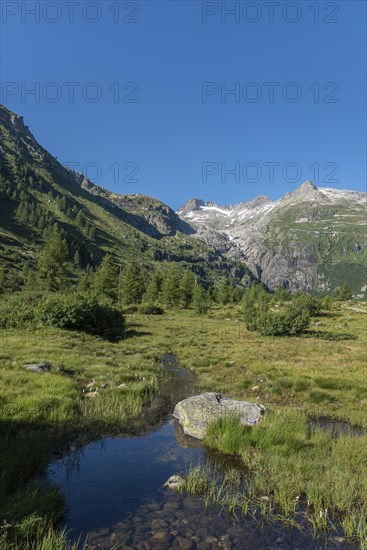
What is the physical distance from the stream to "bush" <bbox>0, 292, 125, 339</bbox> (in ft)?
78.9

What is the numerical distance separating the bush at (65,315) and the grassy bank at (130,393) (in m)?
2.47

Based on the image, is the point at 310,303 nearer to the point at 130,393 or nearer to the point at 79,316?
the point at 79,316

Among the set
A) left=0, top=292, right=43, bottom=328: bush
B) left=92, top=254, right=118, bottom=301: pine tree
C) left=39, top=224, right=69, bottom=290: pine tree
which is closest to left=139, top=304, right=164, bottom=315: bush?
left=92, top=254, right=118, bottom=301: pine tree

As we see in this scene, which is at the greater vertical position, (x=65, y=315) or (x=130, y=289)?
(x=130, y=289)

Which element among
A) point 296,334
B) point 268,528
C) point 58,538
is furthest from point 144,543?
point 296,334

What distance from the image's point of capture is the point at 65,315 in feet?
109

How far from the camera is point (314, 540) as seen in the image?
668 cm

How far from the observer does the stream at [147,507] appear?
645 cm

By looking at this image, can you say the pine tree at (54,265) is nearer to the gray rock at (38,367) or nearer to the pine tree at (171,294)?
the pine tree at (171,294)

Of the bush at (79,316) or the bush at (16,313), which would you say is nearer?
the bush at (16,313)

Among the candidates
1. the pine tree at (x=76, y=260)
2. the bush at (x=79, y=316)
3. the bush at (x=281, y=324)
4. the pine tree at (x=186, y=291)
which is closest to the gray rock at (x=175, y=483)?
the bush at (x=79, y=316)

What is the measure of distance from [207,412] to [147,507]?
17.4 ft

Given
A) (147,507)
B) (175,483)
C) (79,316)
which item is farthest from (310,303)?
(147,507)

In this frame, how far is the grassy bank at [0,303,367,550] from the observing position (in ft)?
26.8
